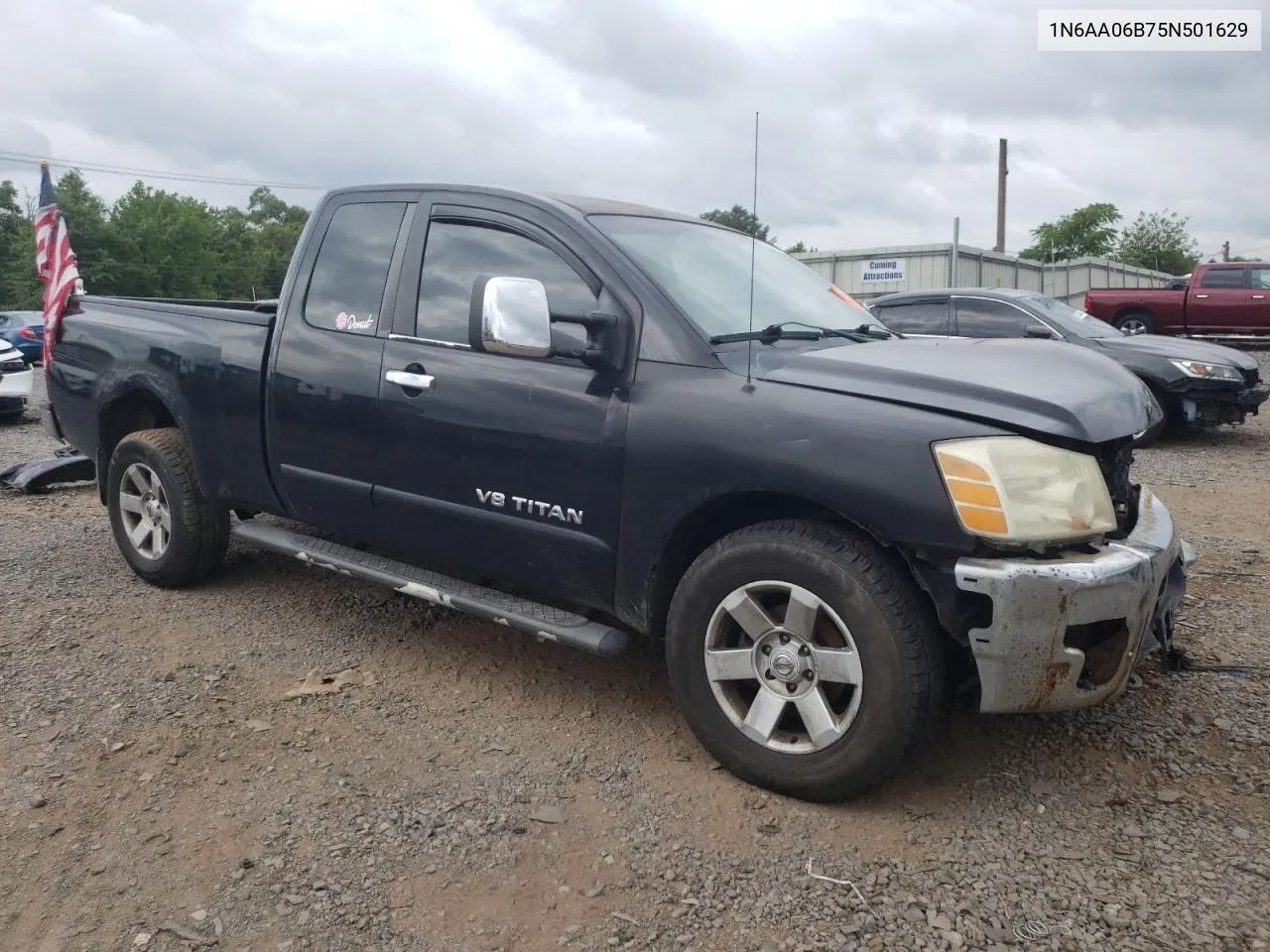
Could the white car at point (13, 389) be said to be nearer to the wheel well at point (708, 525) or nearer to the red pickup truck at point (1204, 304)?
the wheel well at point (708, 525)

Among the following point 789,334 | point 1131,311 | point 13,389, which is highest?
point 1131,311

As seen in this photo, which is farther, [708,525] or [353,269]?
[353,269]

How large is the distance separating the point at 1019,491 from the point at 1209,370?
740 centimetres

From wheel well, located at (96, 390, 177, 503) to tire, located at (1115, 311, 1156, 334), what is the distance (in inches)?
628

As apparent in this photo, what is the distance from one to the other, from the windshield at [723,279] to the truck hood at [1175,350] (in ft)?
19.5

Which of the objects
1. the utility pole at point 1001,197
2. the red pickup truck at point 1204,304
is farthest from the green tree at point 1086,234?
the red pickup truck at point 1204,304

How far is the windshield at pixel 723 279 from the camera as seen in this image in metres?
3.30

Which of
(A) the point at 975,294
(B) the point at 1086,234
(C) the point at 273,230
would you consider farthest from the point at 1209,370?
(C) the point at 273,230

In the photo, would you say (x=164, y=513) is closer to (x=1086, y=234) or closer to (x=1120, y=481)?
(x=1120, y=481)

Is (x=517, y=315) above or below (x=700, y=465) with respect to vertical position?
above

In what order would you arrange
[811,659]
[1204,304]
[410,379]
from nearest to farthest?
[811,659], [410,379], [1204,304]

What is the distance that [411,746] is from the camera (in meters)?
3.24

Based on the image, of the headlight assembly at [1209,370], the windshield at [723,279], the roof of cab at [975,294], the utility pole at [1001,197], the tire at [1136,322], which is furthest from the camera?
the utility pole at [1001,197]

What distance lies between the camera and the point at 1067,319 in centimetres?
955
